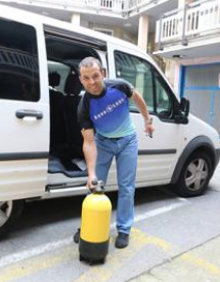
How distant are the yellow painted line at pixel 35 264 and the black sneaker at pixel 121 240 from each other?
398 mm

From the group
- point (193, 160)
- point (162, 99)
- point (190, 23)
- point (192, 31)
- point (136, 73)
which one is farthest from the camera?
point (190, 23)

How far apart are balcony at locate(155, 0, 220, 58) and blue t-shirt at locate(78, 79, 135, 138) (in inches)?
391

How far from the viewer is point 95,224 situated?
3152mm

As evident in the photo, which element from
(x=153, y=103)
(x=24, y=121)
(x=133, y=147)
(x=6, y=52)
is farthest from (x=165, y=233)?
(x=6, y=52)

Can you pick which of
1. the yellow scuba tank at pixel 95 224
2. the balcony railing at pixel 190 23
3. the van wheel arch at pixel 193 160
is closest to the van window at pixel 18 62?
the yellow scuba tank at pixel 95 224

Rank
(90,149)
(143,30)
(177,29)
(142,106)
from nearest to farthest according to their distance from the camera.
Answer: (90,149) < (142,106) < (177,29) < (143,30)

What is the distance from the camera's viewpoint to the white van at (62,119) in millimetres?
3332

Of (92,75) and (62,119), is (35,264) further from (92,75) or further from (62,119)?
(62,119)

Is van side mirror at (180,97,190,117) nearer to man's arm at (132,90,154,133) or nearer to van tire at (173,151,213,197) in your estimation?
van tire at (173,151,213,197)

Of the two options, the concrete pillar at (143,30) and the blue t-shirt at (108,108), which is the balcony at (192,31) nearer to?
the concrete pillar at (143,30)

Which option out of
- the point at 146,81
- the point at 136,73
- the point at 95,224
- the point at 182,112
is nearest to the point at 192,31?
the point at 182,112

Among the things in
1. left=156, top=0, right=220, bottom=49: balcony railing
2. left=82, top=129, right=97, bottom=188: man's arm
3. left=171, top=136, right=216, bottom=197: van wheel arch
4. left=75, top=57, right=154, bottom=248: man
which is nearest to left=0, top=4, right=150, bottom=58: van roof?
left=75, top=57, right=154, bottom=248: man

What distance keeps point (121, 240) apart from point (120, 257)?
22cm

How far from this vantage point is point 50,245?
12.2ft
